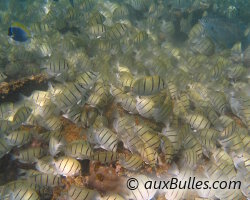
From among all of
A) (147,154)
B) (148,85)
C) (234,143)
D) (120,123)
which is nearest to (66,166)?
(120,123)

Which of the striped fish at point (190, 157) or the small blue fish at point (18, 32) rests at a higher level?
the small blue fish at point (18, 32)

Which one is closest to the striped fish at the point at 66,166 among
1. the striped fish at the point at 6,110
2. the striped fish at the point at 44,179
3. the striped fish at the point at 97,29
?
the striped fish at the point at 44,179

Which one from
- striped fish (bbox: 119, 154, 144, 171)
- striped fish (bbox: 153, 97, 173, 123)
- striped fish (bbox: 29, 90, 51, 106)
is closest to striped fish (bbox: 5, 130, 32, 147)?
striped fish (bbox: 29, 90, 51, 106)

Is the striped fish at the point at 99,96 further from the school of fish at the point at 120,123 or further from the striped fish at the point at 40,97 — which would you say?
the striped fish at the point at 40,97

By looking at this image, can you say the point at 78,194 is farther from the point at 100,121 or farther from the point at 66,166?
the point at 100,121

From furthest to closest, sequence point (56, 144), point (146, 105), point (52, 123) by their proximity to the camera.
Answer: point (52, 123)
point (146, 105)
point (56, 144)

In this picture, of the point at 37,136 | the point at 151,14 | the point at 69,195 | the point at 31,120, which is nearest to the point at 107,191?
the point at 69,195

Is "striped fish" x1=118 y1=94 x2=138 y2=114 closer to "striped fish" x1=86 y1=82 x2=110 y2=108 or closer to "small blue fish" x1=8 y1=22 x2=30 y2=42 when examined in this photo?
"striped fish" x1=86 y1=82 x2=110 y2=108
